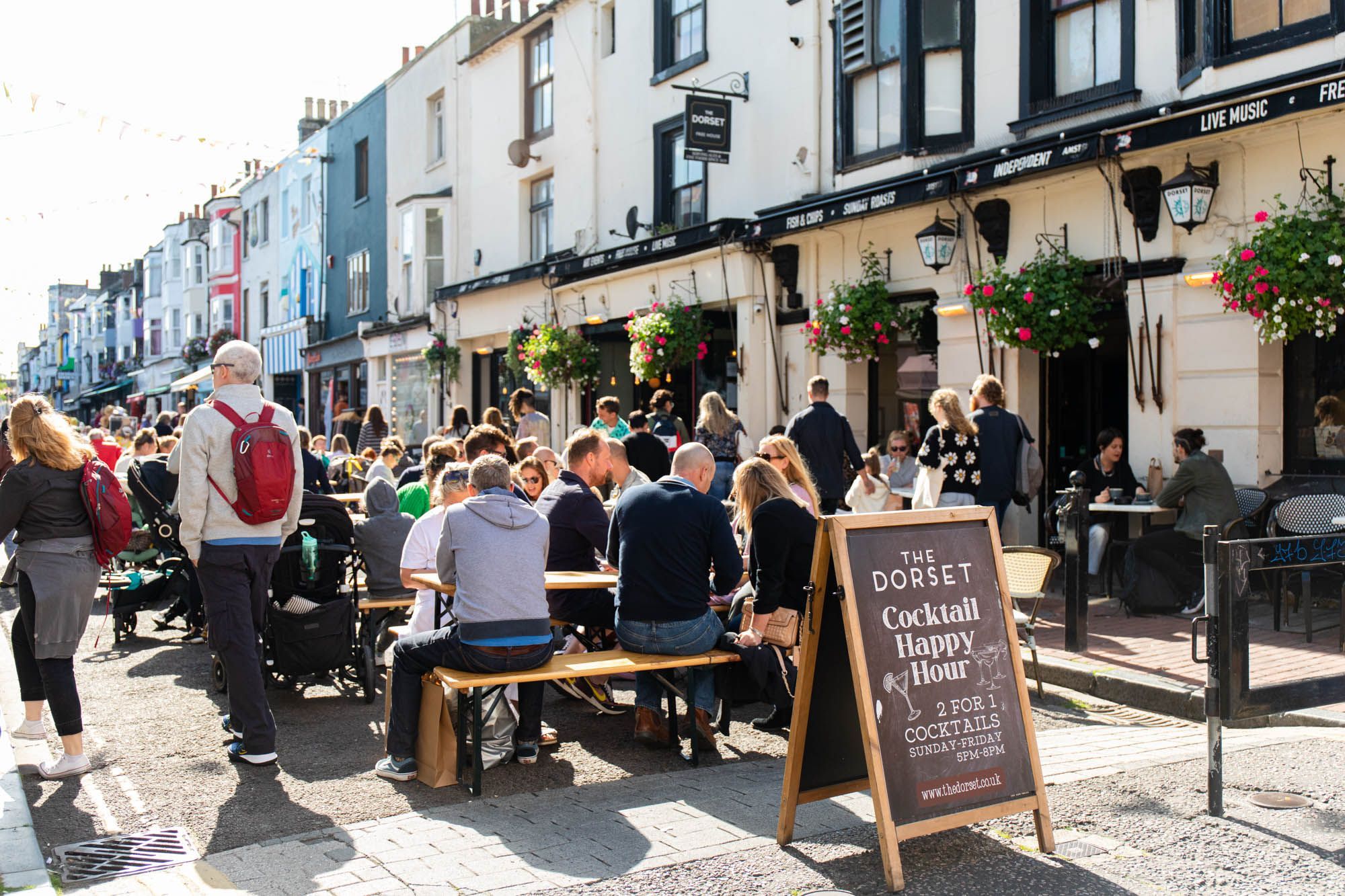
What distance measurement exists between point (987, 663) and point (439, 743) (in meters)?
2.49

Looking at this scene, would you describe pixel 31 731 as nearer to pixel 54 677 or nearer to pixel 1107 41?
pixel 54 677

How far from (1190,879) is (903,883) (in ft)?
3.32

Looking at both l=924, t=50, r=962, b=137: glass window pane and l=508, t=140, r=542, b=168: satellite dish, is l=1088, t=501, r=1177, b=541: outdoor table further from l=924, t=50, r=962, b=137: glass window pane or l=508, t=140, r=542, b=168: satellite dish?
l=508, t=140, r=542, b=168: satellite dish

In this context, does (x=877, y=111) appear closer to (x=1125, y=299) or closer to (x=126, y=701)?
(x=1125, y=299)

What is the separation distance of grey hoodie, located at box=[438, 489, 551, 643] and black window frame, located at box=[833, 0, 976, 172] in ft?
26.9

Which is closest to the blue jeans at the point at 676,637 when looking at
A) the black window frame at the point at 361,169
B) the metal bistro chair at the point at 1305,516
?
the metal bistro chair at the point at 1305,516

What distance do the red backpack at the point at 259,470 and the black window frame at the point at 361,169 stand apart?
2369 cm

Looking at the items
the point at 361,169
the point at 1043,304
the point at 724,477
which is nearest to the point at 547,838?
the point at 1043,304

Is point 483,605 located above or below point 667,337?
below

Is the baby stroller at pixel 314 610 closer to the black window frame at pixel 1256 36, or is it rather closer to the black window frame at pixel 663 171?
the black window frame at pixel 1256 36

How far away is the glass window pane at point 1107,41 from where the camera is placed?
1082cm

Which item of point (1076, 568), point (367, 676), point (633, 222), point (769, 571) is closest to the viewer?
point (769, 571)

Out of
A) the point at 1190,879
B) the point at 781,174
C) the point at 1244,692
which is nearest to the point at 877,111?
the point at 781,174

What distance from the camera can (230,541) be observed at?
5.85 metres
